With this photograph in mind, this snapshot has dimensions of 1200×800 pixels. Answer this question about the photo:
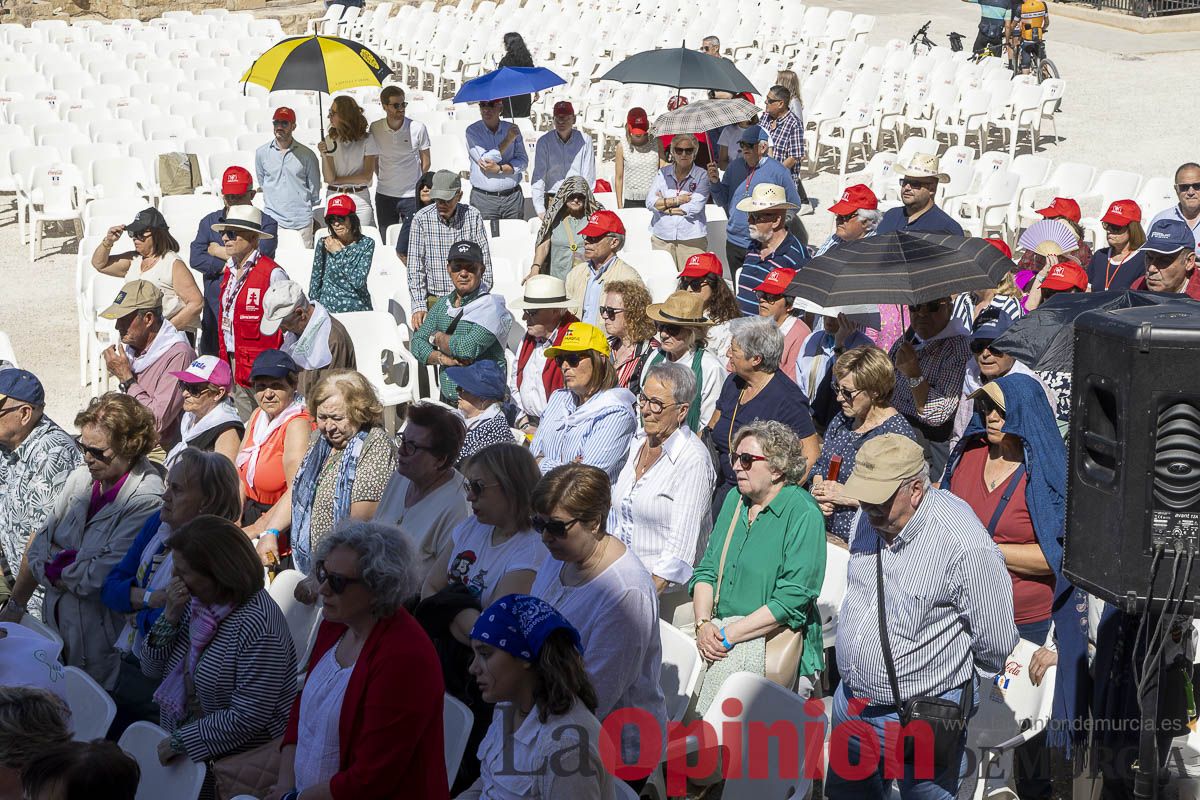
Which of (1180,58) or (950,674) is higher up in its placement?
(1180,58)

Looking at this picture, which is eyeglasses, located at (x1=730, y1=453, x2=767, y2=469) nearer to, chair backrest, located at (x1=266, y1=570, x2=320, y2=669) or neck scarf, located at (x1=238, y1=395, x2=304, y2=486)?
chair backrest, located at (x1=266, y1=570, x2=320, y2=669)

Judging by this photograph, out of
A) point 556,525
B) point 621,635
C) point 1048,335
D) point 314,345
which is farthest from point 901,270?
point 314,345

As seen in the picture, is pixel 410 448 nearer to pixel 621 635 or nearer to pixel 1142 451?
pixel 621 635

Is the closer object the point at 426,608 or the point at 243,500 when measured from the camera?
the point at 426,608

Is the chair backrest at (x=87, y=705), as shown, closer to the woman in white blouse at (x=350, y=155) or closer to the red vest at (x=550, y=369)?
the red vest at (x=550, y=369)

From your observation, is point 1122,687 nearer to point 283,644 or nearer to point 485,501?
point 485,501

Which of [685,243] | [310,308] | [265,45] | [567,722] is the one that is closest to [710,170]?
[685,243]

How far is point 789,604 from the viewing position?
463 centimetres

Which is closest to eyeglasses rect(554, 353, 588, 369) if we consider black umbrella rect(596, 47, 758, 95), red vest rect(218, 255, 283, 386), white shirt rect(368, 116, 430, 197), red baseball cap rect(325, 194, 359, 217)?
red vest rect(218, 255, 283, 386)

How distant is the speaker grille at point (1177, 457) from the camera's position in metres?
3.38

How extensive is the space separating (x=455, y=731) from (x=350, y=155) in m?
7.28

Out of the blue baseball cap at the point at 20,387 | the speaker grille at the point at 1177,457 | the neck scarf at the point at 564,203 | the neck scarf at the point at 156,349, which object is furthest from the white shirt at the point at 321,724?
the neck scarf at the point at 564,203

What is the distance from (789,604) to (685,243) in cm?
535

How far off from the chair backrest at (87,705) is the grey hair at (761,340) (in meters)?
2.83
